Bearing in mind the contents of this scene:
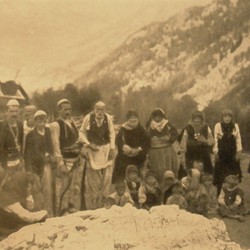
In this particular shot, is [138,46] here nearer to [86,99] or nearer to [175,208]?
[86,99]

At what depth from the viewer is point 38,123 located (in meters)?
5.23

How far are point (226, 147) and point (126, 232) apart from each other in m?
1.16

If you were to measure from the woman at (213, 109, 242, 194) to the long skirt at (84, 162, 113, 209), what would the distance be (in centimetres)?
92

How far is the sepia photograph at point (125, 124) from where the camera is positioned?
16.8ft

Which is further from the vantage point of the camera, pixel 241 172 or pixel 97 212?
pixel 241 172

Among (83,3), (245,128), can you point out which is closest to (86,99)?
(83,3)

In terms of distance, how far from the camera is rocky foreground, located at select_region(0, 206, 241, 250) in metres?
4.99

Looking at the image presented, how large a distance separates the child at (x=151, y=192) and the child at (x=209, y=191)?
0.35m

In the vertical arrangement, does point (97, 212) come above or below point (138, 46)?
below

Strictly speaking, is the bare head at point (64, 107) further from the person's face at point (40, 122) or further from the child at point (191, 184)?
the child at point (191, 184)

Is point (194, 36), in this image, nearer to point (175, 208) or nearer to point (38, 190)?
point (175, 208)

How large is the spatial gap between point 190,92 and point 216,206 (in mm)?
971

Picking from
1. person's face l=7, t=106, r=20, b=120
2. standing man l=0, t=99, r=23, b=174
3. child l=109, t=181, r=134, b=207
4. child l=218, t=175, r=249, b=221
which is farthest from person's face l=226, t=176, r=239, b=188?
person's face l=7, t=106, r=20, b=120


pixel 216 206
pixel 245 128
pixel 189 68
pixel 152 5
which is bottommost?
pixel 216 206
